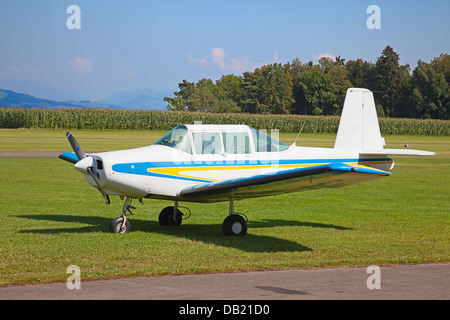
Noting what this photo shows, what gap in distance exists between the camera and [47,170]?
89.0 ft

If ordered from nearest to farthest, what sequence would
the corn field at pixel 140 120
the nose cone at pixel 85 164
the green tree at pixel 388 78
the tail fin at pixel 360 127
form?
the nose cone at pixel 85 164 → the tail fin at pixel 360 127 → the corn field at pixel 140 120 → the green tree at pixel 388 78

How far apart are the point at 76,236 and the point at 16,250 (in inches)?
59.9

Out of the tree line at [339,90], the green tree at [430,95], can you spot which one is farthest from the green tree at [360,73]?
the green tree at [430,95]

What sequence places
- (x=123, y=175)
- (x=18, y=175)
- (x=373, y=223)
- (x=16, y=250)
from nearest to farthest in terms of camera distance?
(x=16, y=250)
(x=123, y=175)
(x=373, y=223)
(x=18, y=175)

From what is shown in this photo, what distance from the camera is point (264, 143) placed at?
1207 centimetres

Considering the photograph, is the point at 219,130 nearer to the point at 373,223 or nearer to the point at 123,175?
the point at 123,175

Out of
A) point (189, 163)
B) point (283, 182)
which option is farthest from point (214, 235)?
point (283, 182)

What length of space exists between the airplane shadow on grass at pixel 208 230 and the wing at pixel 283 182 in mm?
817

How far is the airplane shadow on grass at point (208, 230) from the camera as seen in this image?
10656 mm

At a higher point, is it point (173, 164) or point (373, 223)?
point (173, 164)

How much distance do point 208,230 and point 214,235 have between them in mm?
724

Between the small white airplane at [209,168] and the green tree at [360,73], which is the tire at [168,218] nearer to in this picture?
the small white airplane at [209,168]

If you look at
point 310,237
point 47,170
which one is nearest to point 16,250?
point 310,237

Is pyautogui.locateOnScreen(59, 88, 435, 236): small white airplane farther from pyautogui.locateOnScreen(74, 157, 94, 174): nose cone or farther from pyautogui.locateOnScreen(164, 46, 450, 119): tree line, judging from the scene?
pyautogui.locateOnScreen(164, 46, 450, 119): tree line
